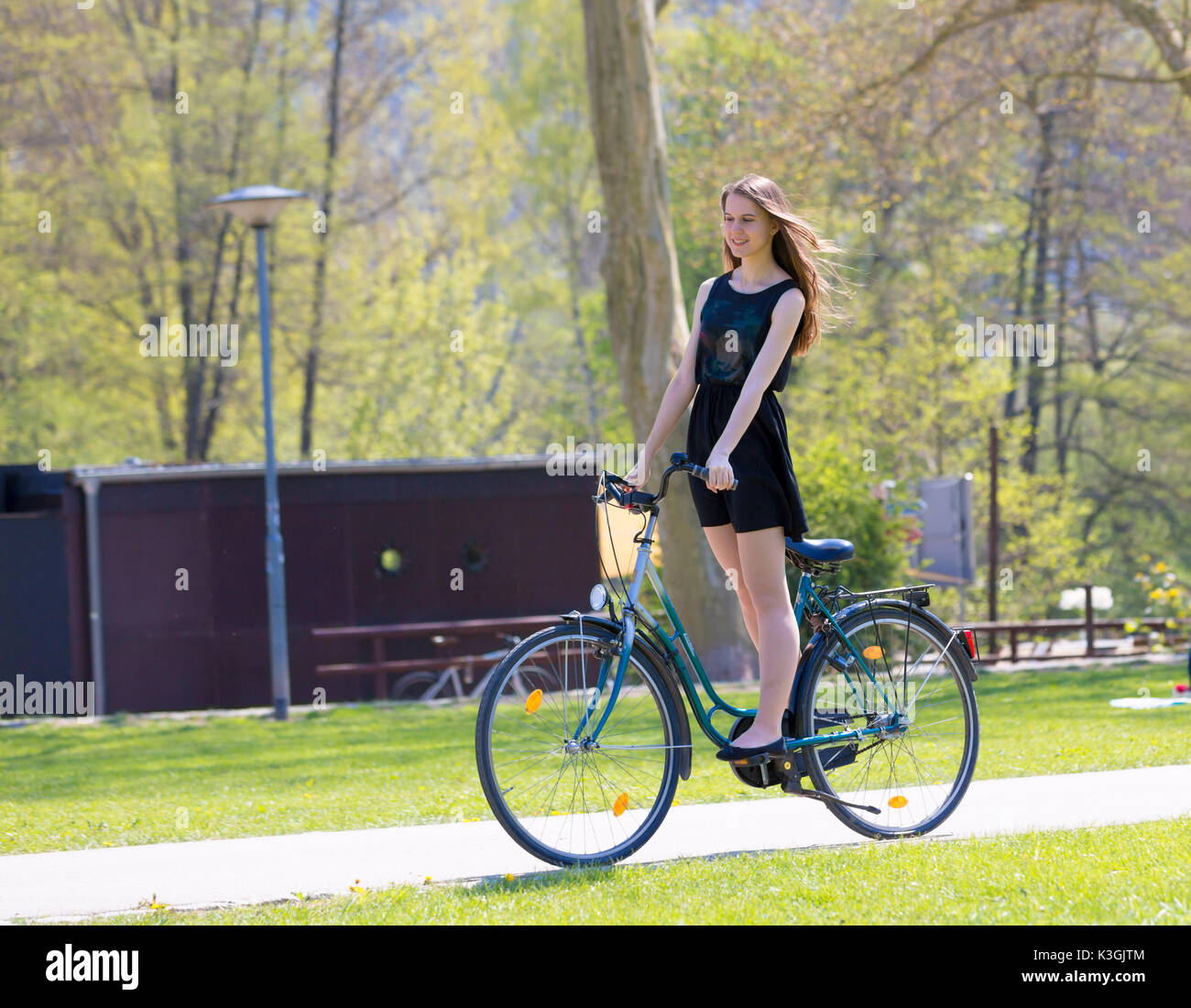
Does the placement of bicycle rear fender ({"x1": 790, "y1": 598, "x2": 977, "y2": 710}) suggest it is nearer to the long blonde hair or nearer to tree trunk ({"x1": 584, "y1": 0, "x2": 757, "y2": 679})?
the long blonde hair

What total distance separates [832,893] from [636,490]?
53.5 inches

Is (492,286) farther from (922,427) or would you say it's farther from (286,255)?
(922,427)

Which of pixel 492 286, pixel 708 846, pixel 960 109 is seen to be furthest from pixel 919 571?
pixel 492 286

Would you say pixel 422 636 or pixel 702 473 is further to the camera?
pixel 422 636

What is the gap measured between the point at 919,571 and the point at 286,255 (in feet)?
56.3

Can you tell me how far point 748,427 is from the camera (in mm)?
4770

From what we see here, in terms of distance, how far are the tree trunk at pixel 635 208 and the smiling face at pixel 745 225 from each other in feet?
33.6

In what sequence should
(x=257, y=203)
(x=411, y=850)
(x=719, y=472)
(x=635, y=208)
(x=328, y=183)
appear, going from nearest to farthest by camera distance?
1. (x=719, y=472)
2. (x=411, y=850)
3. (x=257, y=203)
4. (x=635, y=208)
5. (x=328, y=183)

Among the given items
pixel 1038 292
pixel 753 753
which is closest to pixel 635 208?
pixel 753 753

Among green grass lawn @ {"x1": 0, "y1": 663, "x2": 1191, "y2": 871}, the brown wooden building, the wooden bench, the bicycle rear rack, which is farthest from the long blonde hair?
the brown wooden building

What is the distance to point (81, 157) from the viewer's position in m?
29.5

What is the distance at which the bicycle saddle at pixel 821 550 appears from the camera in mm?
4840

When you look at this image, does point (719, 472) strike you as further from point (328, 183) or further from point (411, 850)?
point (328, 183)

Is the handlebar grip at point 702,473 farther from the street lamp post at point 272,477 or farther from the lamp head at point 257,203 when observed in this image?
the lamp head at point 257,203
